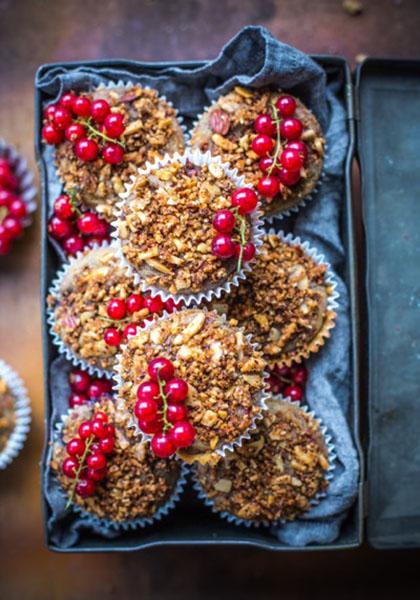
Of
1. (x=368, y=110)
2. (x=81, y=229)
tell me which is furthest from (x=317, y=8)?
(x=81, y=229)

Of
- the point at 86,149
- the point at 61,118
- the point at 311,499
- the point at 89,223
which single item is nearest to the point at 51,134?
the point at 61,118

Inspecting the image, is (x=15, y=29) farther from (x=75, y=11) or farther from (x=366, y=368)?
(x=366, y=368)

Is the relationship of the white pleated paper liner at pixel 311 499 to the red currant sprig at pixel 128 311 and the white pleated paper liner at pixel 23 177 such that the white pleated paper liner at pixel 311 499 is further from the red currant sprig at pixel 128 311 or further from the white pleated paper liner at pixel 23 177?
the white pleated paper liner at pixel 23 177

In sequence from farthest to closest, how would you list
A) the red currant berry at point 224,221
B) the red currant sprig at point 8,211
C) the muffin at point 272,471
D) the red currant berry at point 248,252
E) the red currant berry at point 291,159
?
the red currant sprig at point 8,211, the muffin at point 272,471, the red currant berry at point 291,159, the red currant berry at point 248,252, the red currant berry at point 224,221

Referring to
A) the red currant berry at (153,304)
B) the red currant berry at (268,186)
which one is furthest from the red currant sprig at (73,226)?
the red currant berry at (268,186)

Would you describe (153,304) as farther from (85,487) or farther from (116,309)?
(85,487)
